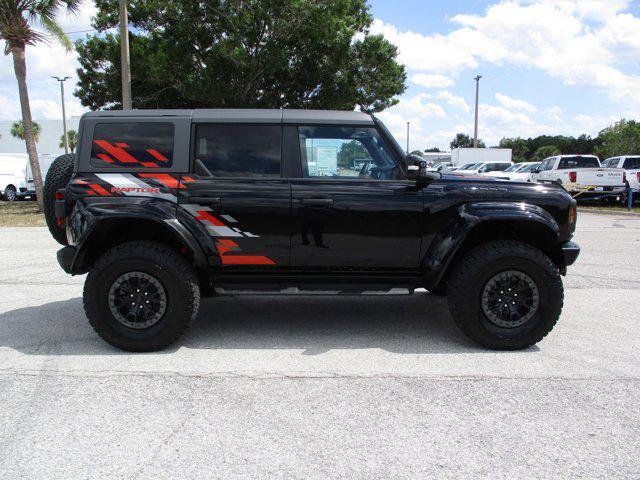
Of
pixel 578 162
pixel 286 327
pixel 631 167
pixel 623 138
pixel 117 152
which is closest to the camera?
pixel 117 152

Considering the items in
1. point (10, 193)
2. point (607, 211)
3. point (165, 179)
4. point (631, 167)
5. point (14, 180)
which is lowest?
point (607, 211)

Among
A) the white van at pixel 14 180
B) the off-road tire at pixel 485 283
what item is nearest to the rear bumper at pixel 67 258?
the off-road tire at pixel 485 283

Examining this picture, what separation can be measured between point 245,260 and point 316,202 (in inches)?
28.7

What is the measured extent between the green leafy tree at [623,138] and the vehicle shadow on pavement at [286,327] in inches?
2161

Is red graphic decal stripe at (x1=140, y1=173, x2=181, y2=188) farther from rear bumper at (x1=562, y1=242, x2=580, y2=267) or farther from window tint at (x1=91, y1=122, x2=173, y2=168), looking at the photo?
rear bumper at (x1=562, y1=242, x2=580, y2=267)

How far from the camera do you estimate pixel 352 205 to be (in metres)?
4.13

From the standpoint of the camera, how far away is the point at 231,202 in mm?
4094

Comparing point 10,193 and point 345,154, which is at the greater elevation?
point 345,154

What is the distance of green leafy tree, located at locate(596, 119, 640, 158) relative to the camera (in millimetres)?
51375

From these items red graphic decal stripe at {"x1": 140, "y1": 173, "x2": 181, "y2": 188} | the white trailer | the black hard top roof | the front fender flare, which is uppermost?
the white trailer

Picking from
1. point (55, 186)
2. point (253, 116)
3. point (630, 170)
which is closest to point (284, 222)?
point (253, 116)

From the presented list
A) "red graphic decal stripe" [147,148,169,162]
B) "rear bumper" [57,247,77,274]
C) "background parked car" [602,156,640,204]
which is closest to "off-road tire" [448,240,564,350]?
"red graphic decal stripe" [147,148,169,162]

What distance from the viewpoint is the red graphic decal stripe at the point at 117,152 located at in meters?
4.16

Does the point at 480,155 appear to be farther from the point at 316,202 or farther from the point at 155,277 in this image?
the point at 155,277
